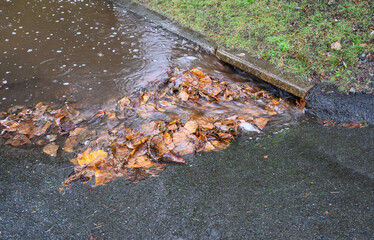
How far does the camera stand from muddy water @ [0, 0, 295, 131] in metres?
4.46

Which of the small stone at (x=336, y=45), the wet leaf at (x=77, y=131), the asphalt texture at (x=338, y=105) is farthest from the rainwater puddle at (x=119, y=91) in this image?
the small stone at (x=336, y=45)

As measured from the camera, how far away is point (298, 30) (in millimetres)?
4973

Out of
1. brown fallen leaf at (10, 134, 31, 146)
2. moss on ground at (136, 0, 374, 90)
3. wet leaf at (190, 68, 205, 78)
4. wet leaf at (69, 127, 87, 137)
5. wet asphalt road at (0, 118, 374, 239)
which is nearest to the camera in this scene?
wet asphalt road at (0, 118, 374, 239)

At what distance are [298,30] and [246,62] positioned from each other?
1.21 meters

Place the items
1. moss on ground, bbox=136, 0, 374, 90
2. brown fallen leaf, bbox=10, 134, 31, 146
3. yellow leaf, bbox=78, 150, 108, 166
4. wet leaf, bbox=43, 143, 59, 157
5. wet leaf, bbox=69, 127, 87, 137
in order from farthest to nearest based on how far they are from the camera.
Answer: moss on ground, bbox=136, 0, 374, 90 → wet leaf, bbox=69, 127, 87, 137 → brown fallen leaf, bbox=10, 134, 31, 146 → wet leaf, bbox=43, 143, 59, 157 → yellow leaf, bbox=78, 150, 108, 166

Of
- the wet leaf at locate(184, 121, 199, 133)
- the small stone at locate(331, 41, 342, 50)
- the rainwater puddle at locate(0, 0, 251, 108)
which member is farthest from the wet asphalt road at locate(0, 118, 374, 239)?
the small stone at locate(331, 41, 342, 50)

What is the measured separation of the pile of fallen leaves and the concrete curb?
0.28 meters

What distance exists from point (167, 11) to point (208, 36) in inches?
58.6

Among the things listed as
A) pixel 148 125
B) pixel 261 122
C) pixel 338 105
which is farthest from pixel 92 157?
pixel 338 105

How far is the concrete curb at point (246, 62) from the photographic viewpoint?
13.6ft

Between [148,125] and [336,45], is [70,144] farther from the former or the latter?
[336,45]

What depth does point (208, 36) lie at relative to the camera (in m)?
5.40

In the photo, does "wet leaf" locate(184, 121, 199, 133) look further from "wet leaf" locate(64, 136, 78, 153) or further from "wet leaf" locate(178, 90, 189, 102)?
"wet leaf" locate(64, 136, 78, 153)

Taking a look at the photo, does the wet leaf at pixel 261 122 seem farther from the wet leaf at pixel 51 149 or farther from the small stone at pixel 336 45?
the wet leaf at pixel 51 149
